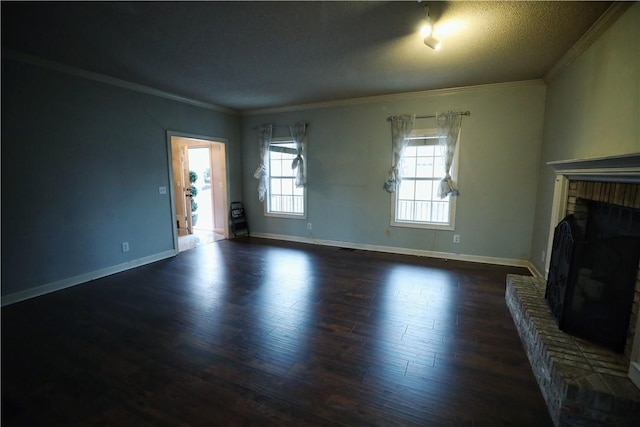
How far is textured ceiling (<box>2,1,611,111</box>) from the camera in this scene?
219 cm

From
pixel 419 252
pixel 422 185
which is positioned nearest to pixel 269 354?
pixel 419 252

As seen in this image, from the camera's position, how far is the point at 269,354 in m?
2.23

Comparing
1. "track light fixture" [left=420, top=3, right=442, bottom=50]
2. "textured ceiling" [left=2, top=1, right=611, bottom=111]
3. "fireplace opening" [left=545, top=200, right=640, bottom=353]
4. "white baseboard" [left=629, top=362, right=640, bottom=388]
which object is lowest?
"white baseboard" [left=629, top=362, right=640, bottom=388]

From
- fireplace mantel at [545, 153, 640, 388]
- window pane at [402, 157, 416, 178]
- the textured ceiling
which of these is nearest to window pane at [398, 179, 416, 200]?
window pane at [402, 157, 416, 178]

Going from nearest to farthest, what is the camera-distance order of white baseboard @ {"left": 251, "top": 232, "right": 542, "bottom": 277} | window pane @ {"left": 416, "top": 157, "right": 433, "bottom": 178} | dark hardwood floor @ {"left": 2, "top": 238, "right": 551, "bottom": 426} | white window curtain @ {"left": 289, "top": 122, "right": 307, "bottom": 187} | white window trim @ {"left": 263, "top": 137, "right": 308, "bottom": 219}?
dark hardwood floor @ {"left": 2, "top": 238, "right": 551, "bottom": 426}
white baseboard @ {"left": 251, "top": 232, "right": 542, "bottom": 277}
window pane @ {"left": 416, "top": 157, "right": 433, "bottom": 178}
white window curtain @ {"left": 289, "top": 122, "right": 307, "bottom": 187}
white window trim @ {"left": 263, "top": 137, "right": 308, "bottom": 219}

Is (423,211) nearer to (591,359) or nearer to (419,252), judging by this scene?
(419,252)

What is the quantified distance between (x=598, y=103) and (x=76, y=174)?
5.45 metres

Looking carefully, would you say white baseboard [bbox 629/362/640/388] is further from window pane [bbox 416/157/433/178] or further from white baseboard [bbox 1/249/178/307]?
white baseboard [bbox 1/249/178/307]

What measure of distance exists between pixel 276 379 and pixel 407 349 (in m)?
1.05

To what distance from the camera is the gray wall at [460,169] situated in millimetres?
4035

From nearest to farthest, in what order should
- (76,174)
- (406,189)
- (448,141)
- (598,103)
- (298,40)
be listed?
(598,103), (298,40), (76,174), (448,141), (406,189)

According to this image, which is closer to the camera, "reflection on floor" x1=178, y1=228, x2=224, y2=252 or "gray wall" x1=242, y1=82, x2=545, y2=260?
"gray wall" x1=242, y1=82, x2=545, y2=260

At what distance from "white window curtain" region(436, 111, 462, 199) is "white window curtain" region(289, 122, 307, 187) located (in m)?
2.35

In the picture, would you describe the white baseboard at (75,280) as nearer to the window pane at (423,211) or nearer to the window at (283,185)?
the window at (283,185)
